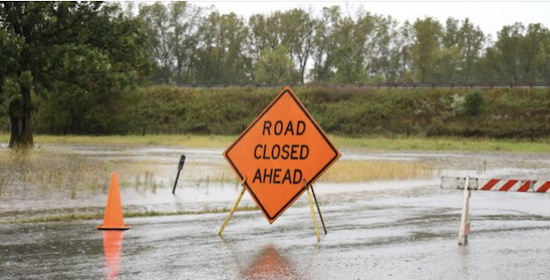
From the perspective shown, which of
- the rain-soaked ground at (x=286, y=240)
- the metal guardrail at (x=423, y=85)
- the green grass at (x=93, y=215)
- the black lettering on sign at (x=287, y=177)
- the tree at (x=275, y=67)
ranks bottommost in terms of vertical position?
the green grass at (x=93, y=215)

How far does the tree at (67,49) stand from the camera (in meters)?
39.6

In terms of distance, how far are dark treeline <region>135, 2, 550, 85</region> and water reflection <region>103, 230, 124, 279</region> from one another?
3923 inches

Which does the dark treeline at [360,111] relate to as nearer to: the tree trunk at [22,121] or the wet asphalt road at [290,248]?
the tree trunk at [22,121]

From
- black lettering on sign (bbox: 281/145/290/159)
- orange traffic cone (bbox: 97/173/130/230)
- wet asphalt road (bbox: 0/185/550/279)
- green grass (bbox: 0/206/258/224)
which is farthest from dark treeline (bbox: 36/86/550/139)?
orange traffic cone (bbox: 97/173/130/230)

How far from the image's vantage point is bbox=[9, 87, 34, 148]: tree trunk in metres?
42.7

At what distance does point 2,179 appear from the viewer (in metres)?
24.5

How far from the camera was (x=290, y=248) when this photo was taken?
11.5 m

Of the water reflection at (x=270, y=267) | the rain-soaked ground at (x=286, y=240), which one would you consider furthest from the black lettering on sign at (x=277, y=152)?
the water reflection at (x=270, y=267)

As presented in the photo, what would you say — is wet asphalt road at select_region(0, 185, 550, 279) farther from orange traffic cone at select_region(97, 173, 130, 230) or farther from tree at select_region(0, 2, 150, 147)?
tree at select_region(0, 2, 150, 147)

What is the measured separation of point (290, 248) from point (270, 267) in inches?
64.1

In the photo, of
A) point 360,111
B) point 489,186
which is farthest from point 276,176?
point 360,111

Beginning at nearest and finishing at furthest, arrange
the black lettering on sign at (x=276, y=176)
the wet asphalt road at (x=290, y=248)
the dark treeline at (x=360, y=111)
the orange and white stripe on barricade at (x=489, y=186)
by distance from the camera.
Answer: the wet asphalt road at (x=290, y=248) < the orange and white stripe on barricade at (x=489, y=186) < the black lettering on sign at (x=276, y=176) < the dark treeline at (x=360, y=111)

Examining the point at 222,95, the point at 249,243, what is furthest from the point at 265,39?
the point at 249,243

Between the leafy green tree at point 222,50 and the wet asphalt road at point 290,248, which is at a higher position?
the leafy green tree at point 222,50
